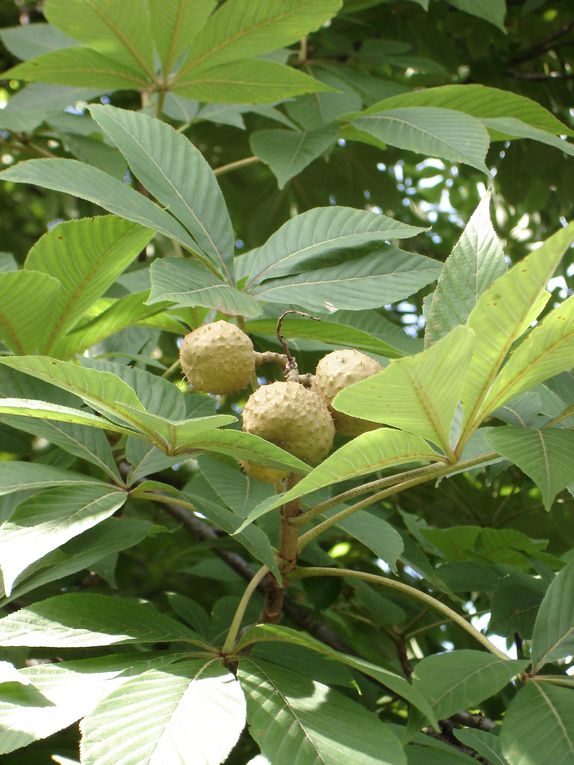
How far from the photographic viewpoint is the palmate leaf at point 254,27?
5.07 feet

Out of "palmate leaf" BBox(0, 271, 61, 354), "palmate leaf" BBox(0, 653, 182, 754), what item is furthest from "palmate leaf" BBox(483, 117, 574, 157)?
"palmate leaf" BBox(0, 653, 182, 754)

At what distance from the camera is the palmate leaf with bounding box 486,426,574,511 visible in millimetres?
891

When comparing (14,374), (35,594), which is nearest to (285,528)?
(14,374)

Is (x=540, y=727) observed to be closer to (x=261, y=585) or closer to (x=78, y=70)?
(x=261, y=585)

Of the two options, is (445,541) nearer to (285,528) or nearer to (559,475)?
(285,528)

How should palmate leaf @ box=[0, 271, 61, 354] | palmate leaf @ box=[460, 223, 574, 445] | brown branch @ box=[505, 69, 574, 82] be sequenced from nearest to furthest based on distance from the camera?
palmate leaf @ box=[460, 223, 574, 445] → palmate leaf @ box=[0, 271, 61, 354] → brown branch @ box=[505, 69, 574, 82]

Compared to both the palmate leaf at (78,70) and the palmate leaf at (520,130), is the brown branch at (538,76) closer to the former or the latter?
the palmate leaf at (520,130)

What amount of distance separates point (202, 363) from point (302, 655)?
0.50 metres

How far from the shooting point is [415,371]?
0.77m

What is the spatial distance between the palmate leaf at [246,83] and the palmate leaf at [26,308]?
1.93 feet

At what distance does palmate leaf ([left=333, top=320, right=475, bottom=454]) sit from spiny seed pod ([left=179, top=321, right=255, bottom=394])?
0.34 metres

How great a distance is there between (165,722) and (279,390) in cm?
39

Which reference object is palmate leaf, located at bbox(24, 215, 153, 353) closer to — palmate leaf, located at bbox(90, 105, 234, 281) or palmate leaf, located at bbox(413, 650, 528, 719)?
palmate leaf, located at bbox(90, 105, 234, 281)

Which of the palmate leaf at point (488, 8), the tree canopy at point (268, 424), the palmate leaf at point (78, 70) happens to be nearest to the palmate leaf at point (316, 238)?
the tree canopy at point (268, 424)
